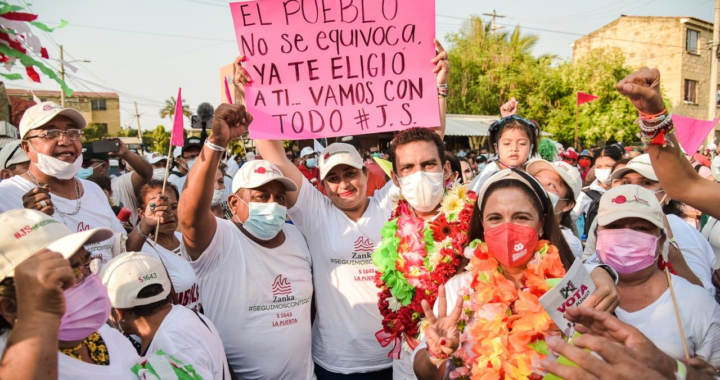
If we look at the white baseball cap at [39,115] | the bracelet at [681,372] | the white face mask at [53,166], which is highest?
the white baseball cap at [39,115]

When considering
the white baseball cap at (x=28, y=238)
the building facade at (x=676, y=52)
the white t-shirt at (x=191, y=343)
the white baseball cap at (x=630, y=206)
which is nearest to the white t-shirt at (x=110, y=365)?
the white t-shirt at (x=191, y=343)

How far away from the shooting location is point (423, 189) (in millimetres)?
3053

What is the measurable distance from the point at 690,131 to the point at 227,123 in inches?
107

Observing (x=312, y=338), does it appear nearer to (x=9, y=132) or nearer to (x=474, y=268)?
(x=474, y=268)

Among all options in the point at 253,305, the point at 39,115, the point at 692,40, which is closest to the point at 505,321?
the point at 253,305

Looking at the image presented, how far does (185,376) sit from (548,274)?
1727mm

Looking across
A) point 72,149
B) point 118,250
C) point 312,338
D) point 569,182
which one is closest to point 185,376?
point 312,338

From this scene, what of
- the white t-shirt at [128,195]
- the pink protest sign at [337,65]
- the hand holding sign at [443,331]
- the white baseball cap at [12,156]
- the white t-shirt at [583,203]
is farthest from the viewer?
the white t-shirt at [583,203]

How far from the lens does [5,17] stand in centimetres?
199

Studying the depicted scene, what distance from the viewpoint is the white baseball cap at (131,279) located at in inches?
93.1

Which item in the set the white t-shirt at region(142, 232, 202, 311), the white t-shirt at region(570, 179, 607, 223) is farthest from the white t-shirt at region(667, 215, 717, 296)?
the white t-shirt at region(142, 232, 202, 311)

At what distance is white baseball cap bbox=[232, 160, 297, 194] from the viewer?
9.76 feet

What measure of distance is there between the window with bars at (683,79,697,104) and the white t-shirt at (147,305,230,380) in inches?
1415

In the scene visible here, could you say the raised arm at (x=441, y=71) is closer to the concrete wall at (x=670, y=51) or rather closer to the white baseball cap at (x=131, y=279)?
the white baseball cap at (x=131, y=279)
